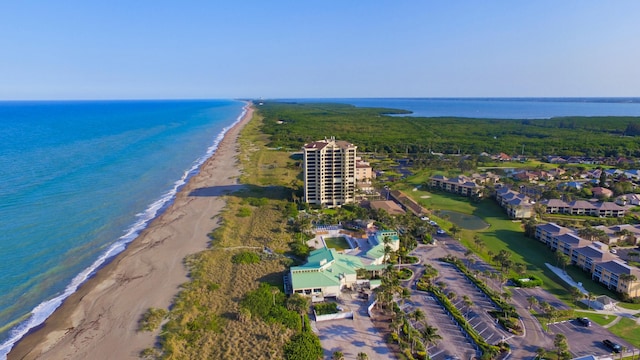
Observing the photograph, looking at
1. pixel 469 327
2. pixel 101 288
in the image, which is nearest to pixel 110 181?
pixel 101 288

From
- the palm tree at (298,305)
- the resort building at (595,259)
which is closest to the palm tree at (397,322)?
the palm tree at (298,305)

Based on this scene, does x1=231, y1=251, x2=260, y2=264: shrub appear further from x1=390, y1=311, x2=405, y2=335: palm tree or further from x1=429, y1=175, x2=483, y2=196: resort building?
x1=429, y1=175, x2=483, y2=196: resort building

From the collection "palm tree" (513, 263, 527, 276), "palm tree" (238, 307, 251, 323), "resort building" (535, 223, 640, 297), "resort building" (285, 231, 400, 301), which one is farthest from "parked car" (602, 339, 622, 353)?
"palm tree" (238, 307, 251, 323)

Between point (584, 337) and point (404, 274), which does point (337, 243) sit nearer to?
point (404, 274)

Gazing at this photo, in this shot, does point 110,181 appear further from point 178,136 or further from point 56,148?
point 178,136

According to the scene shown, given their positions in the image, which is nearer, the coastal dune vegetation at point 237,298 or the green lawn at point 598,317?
the coastal dune vegetation at point 237,298

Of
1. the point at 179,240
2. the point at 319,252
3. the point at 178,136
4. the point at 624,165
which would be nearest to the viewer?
the point at 319,252

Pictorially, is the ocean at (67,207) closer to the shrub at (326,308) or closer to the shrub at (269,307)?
the shrub at (269,307)
